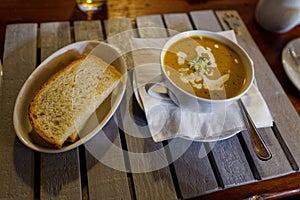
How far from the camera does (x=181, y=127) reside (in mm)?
710

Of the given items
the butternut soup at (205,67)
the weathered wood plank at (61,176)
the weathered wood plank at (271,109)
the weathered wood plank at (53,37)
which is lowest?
the weathered wood plank at (61,176)

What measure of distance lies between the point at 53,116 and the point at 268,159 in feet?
1.52

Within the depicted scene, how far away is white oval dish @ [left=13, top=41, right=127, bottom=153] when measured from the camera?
0.65 metres

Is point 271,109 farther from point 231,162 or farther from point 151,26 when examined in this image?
point 151,26

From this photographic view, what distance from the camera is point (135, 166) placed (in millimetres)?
677

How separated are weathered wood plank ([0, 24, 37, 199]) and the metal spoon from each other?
0.47m

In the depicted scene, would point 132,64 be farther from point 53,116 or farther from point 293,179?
point 293,179

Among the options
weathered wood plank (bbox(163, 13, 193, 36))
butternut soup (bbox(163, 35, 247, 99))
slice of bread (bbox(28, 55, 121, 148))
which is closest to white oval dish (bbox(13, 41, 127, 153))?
slice of bread (bbox(28, 55, 121, 148))

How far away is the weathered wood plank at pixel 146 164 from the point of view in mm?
650

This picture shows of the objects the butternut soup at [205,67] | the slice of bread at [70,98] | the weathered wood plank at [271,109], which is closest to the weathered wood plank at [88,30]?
the slice of bread at [70,98]

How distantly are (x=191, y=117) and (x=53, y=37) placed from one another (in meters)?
0.45

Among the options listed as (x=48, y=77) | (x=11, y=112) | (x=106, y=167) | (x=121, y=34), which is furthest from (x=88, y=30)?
(x=106, y=167)

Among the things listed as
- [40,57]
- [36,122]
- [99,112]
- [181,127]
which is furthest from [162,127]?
[40,57]

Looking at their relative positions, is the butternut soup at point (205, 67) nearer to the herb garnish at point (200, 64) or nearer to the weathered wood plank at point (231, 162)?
the herb garnish at point (200, 64)
